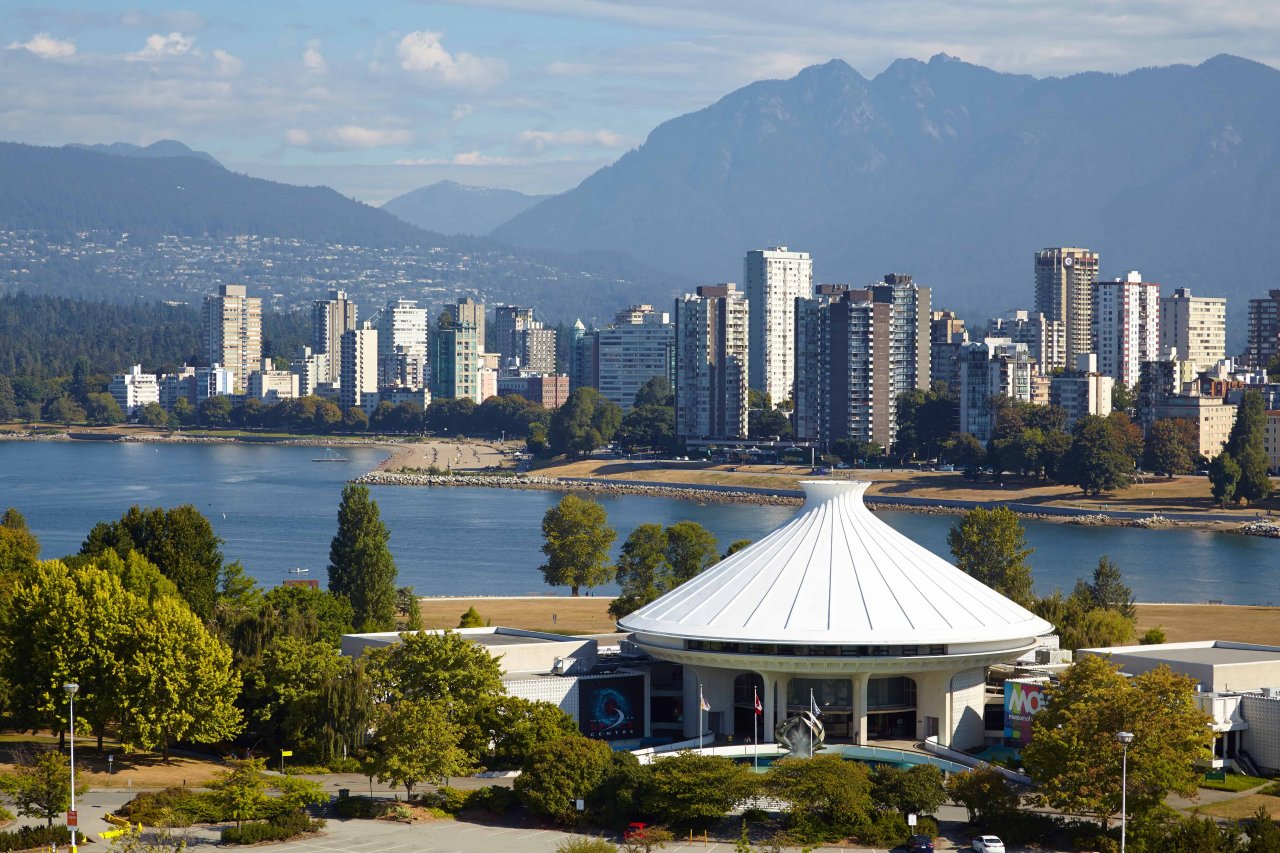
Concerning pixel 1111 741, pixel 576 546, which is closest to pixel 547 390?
pixel 576 546

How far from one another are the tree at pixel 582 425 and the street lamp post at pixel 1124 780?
93.9 meters

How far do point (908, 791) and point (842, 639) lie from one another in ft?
14.9

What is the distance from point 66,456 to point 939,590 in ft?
353

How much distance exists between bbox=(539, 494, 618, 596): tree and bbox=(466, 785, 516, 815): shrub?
26.8m

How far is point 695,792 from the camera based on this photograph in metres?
26.8

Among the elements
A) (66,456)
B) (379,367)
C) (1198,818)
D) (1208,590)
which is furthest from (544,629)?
(379,367)

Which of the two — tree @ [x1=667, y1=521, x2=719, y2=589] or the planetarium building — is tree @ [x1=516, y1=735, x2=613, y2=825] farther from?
tree @ [x1=667, y1=521, x2=719, y2=589]

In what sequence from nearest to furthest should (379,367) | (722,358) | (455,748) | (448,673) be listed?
1. (455,748)
2. (448,673)
3. (722,358)
4. (379,367)

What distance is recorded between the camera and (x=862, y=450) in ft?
366

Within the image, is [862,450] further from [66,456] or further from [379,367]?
[379,367]

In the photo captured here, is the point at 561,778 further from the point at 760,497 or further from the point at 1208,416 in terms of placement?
the point at 1208,416

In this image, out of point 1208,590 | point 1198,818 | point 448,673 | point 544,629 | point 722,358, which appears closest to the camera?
point 1198,818

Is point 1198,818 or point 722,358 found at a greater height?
point 722,358

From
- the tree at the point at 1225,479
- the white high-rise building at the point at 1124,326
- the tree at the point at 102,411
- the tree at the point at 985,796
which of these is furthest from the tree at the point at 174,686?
the tree at the point at 102,411
